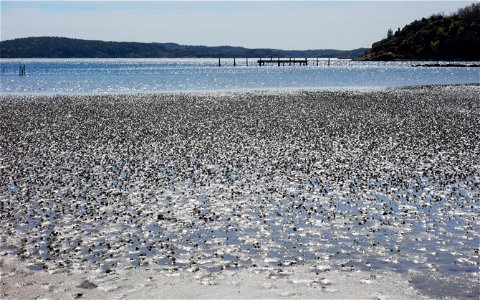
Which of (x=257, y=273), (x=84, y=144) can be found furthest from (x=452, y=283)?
(x=84, y=144)

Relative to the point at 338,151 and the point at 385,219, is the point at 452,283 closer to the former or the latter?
the point at 385,219

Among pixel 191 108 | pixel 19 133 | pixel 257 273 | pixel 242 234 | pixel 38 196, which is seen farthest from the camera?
pixel 191 108

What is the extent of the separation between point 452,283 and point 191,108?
41762 millimetres

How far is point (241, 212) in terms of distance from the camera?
17.5 m

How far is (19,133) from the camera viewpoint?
117ft

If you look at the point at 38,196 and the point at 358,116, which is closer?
the point at 38,196

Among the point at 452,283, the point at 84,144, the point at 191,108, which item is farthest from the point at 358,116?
the point at 452,283

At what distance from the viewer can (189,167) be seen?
24531mm

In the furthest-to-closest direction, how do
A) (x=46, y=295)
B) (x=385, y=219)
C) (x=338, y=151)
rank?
(x=338, y=151)
(x=385, y=219)
(x=46, y=295)

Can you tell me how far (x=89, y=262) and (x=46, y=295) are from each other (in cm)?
193

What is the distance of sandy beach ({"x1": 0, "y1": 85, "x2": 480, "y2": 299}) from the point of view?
39.8ft

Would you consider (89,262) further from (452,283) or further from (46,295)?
(452,283)

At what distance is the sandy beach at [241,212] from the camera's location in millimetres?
12141

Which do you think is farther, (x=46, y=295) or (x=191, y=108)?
(x=191, y=108)
